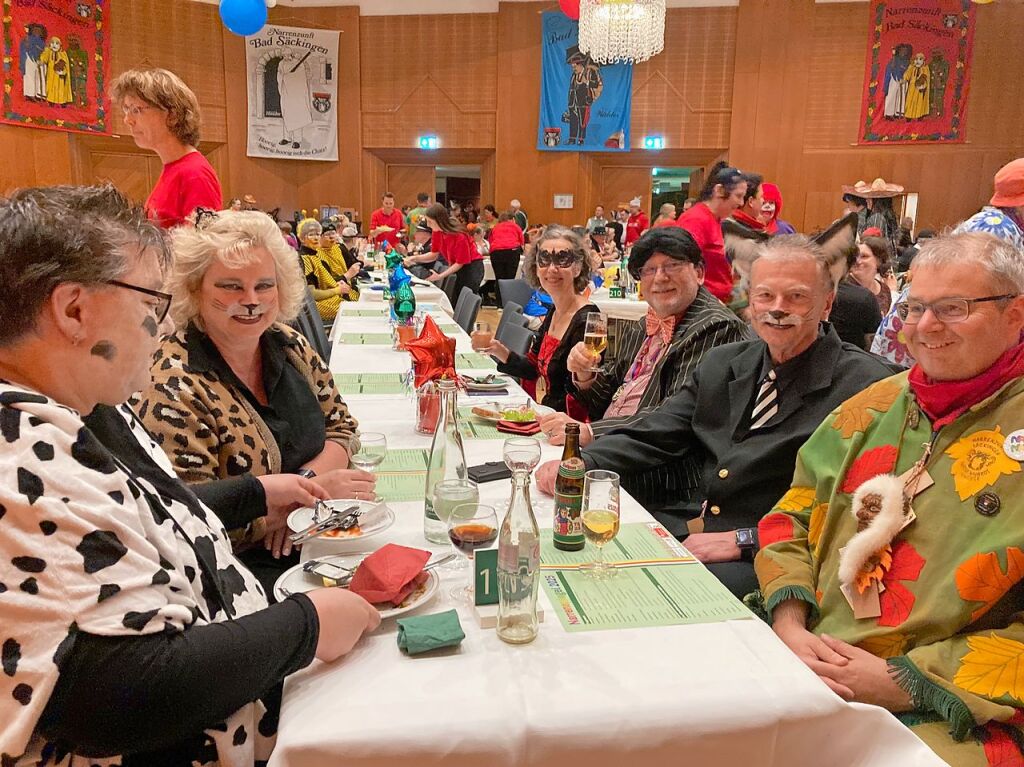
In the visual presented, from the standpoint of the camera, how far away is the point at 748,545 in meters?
1.86

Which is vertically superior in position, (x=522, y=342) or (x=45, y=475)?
(x=45, y=475)

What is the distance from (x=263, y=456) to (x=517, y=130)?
1174 centimetres

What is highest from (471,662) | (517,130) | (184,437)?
(517,130)

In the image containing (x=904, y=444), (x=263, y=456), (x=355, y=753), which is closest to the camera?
(x=355, y=753)

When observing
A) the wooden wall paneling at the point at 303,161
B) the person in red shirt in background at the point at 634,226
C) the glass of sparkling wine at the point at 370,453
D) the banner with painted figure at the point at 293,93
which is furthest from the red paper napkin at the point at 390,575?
the banner with painted figure at the point at 293,93

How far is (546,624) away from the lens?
123cm

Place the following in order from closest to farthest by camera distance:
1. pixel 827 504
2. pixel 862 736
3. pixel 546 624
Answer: pixel 862 736 < pixel 546 624 < pixel 827 504

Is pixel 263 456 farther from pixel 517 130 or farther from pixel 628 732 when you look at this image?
pixel 517 130

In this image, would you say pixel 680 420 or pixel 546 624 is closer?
pixel 546 624

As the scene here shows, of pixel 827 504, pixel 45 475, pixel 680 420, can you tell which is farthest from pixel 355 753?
pixel 680 420

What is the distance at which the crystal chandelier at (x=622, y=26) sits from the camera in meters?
7.15

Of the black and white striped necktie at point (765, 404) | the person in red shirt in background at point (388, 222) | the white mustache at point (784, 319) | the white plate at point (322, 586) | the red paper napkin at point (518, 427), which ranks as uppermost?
the person in red shirt in background at point (388, 222)

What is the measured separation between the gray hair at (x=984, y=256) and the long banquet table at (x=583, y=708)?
0.90 m

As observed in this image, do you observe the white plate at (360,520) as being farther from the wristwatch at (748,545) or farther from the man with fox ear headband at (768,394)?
the wristwatch at (748,545)
